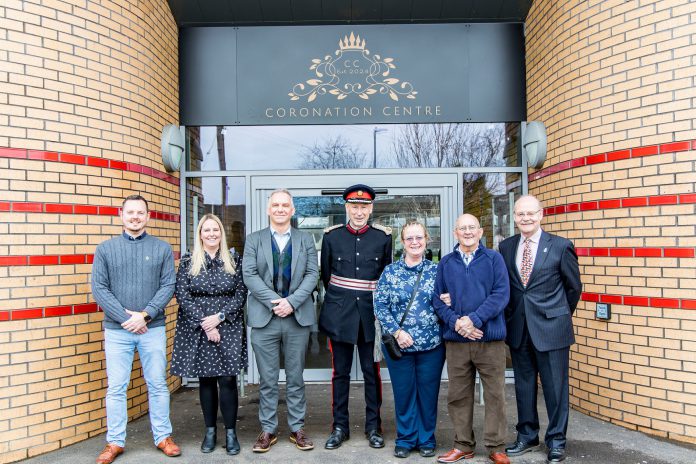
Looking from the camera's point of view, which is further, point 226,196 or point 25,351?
point 226,196

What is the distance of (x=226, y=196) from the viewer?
5.82m

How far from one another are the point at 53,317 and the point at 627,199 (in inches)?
182

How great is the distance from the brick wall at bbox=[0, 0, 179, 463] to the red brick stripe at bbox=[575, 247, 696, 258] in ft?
13.6

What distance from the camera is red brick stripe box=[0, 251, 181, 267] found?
12.1 ft

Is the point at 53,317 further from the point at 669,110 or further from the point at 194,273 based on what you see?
the point at 669,110

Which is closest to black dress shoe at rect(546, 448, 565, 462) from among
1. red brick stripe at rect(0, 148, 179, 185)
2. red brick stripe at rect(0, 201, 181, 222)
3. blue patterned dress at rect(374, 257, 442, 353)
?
blue patterned dress at rect(374, 257, 442, 353)

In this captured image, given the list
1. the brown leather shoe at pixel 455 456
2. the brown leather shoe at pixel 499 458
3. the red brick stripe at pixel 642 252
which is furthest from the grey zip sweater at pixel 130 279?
the red brick stripe at pixel 642 252

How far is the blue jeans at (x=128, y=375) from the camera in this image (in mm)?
3686

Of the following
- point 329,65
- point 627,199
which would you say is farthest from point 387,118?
point 627,199

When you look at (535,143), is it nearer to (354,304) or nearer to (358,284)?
(358,284)

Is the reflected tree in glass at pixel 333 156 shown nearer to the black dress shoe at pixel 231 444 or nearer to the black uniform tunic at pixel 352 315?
the black uniform tunic at pixel 352 315

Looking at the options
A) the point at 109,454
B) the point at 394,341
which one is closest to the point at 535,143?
the point at 394,341

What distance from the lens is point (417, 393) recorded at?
371 cm

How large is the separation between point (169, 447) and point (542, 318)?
2853 millimetres
